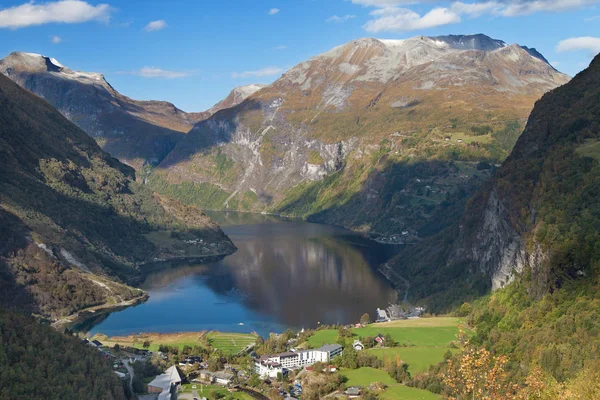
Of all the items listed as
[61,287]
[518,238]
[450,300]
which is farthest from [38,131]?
[518,238]

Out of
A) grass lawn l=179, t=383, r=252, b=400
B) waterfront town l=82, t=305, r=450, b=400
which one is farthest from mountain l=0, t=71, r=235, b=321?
grass lawn l=179, t=383, r=252, b=400

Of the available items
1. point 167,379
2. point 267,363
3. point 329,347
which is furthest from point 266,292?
point 167,379

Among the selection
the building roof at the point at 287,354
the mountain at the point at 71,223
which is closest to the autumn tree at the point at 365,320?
the building roof at the point at 287,354

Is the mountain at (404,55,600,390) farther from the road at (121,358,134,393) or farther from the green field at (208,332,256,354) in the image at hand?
the road at (121,358,134,393)

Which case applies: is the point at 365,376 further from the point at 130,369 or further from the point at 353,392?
the point at 130,369

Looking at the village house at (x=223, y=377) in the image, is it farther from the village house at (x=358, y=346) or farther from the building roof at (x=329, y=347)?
the village house at (x=358, y=346)
